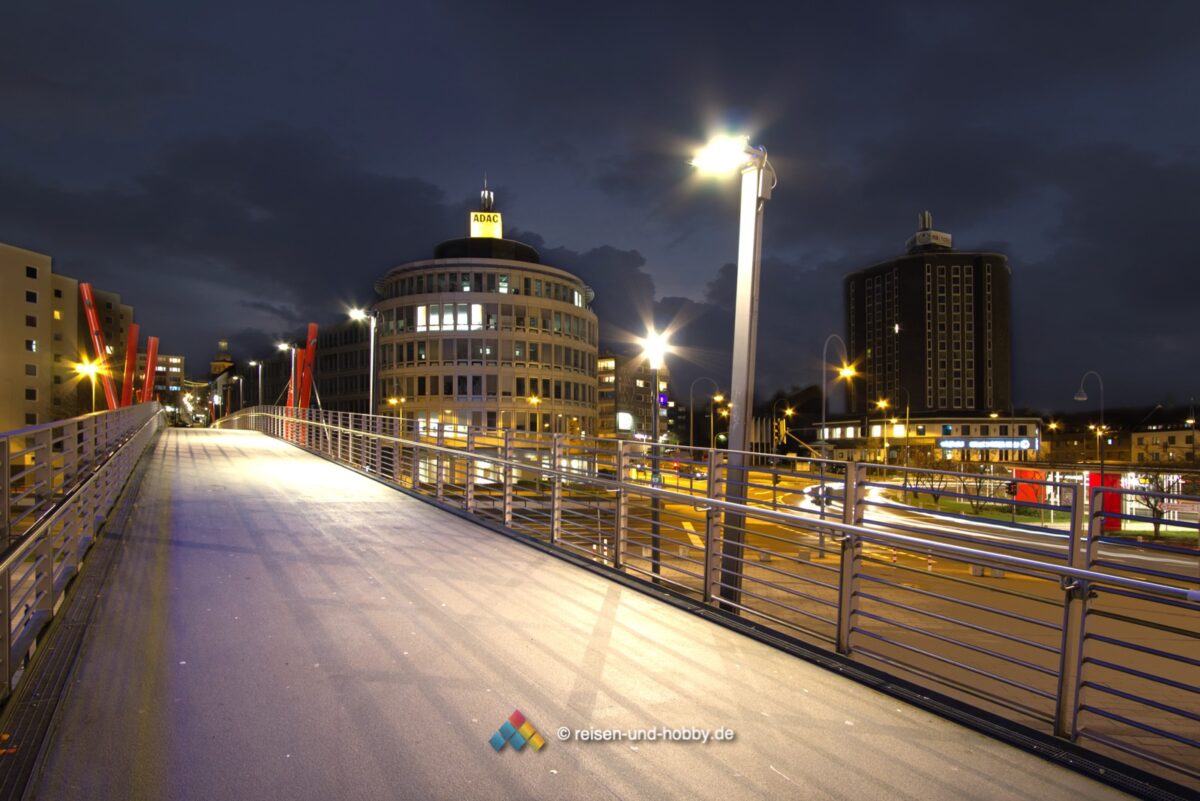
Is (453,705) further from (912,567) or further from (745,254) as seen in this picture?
(912,567)

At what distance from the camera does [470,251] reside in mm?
75812

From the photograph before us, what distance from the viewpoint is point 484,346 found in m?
66.8

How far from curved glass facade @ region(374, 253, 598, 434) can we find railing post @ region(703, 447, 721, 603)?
57.9 metres

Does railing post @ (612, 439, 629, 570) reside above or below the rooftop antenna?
below

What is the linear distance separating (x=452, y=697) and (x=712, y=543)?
10.5ft

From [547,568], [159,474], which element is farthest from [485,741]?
[159,474]

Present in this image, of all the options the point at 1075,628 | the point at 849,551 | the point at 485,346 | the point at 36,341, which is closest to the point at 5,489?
the point at 849,551

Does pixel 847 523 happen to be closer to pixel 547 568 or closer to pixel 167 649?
pixel 547 568

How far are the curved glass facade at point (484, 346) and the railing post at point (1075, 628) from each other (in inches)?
2406

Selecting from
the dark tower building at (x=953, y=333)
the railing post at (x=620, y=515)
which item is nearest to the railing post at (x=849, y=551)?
the railing post at (x=620, y=515)

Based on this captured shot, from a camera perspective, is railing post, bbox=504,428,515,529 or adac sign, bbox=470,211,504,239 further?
adac sign, bbox=470,211,504,239

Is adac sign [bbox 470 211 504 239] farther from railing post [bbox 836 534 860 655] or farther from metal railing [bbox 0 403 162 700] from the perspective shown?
railing post [bbox 836 534 860 655]

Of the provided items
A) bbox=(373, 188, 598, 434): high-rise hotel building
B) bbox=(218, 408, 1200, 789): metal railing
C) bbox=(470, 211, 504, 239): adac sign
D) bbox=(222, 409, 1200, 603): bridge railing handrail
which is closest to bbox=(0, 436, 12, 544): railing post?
bbox=(218, 408, 1200, 789): metal railing

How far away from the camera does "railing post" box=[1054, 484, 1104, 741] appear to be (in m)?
4.10
